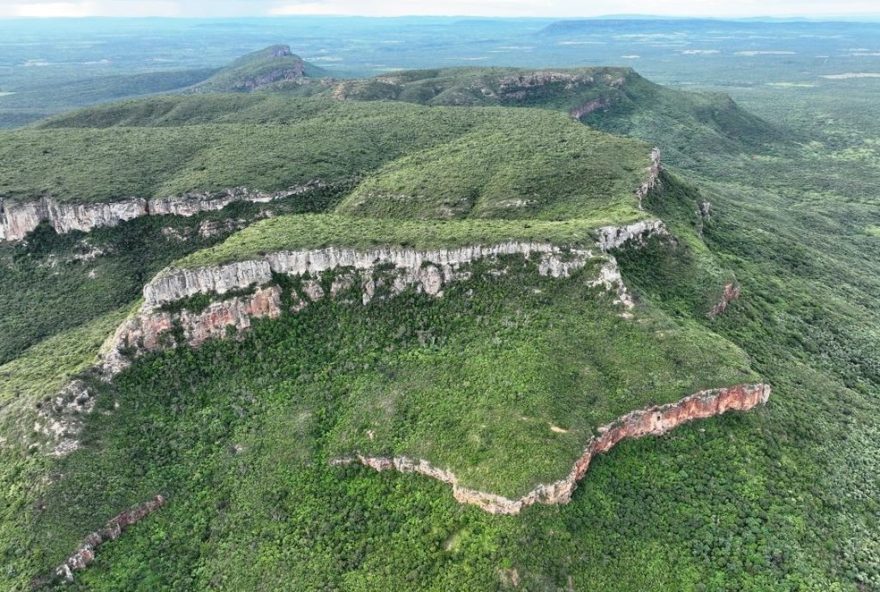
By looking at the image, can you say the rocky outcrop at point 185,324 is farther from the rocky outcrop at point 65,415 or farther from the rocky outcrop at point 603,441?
the rocky outcrop at point 603,441

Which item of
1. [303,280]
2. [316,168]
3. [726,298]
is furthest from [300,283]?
[726,298]

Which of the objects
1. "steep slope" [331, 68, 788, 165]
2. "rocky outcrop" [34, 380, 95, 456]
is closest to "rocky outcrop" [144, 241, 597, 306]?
"rocky outcrop" [34, 380, 95, 456]

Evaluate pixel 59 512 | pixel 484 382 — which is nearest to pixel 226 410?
pixel 59 512

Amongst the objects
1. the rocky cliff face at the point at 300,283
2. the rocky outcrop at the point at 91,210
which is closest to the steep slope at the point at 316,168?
the rocky outcrop at the point at 91,210

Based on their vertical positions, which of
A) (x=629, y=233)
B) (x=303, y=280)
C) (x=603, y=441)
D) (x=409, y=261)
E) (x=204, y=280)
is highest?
(x=629, y=233)

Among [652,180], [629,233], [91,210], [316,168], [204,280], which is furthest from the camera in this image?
[316,168]

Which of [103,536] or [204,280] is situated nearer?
[103,536]

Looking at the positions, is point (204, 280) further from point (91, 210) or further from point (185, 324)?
point (91, 210)

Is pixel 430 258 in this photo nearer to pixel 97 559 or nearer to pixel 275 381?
pixel 275 381
